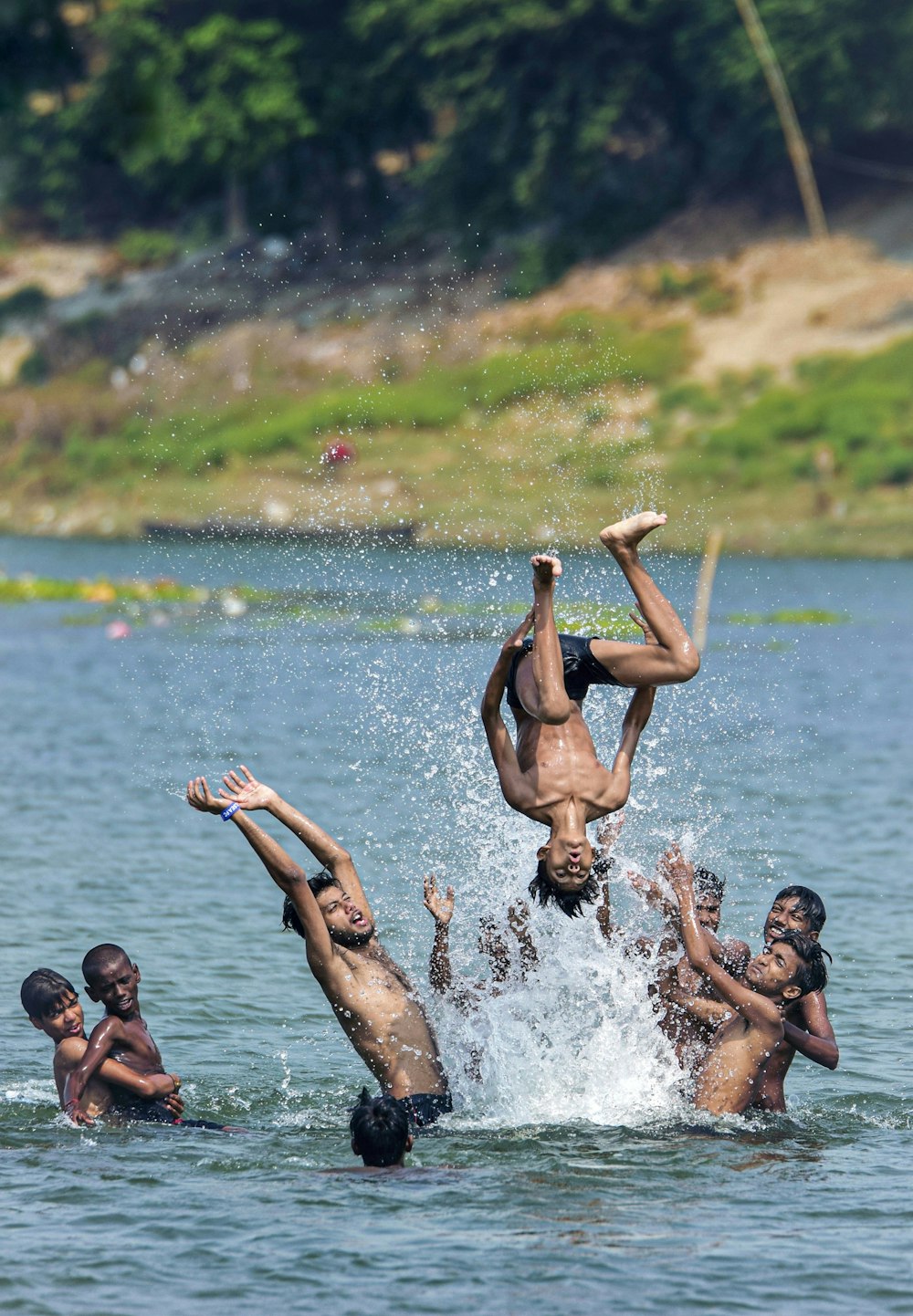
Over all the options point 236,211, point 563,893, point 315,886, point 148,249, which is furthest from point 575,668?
point 148,249

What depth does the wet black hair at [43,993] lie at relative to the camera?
12.0 metres

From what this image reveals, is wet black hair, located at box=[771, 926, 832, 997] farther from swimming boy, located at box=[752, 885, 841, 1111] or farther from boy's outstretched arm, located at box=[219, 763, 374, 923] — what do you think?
boy's outstretched arm, located at box=[219, 763, 374, 923]

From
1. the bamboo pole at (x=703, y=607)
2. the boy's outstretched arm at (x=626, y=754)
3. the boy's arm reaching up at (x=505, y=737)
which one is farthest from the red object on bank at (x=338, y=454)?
the boy's arm reaching up at (x=505, y=737)

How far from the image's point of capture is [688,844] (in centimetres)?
2041

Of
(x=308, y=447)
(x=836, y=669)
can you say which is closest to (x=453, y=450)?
(x=308, y=447)

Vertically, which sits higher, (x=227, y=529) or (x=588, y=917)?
(x=227, y=529)

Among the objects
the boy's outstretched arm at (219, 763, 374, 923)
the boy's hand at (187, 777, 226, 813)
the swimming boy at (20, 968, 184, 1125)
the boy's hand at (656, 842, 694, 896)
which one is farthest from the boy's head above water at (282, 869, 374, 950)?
the boy's hand at (656, 842, 694, 896)

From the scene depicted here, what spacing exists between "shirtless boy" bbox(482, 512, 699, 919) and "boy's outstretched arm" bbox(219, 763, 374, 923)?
108cm

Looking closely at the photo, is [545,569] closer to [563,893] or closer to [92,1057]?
[563,893]

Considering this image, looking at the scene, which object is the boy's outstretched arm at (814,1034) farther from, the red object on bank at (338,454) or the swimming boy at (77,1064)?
the red object on bank at (338,454)

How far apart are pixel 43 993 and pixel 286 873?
188 cm

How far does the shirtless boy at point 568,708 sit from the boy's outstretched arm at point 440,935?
55 centimetres

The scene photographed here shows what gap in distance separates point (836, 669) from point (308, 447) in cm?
2826

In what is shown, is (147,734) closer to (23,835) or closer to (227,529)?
(23,835)
